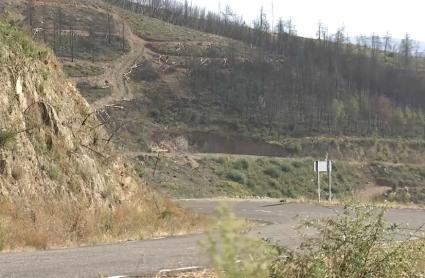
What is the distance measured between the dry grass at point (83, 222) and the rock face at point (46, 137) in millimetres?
381

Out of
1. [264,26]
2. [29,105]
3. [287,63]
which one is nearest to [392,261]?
[29,105]

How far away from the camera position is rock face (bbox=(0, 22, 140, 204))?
14.7 meters

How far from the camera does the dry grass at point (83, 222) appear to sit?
12.6 meters

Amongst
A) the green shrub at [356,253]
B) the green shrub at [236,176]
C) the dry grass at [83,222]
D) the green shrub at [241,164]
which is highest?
the green shrub at [356,253]

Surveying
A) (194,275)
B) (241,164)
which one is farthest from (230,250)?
(241,164)

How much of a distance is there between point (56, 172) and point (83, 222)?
1.62 m

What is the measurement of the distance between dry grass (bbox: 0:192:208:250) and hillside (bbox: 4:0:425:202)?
27766mm

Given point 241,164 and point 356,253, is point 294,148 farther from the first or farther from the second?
point 356,253

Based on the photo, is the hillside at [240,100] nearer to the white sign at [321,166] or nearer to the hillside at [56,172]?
the white sign at [321,166]

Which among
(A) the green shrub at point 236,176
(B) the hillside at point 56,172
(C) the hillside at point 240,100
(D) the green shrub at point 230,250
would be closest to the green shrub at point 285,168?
(C) the hillside at point 240,100

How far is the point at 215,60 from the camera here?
3536 inches

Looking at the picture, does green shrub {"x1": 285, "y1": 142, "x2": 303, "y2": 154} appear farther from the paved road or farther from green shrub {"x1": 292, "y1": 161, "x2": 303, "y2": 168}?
the paved road

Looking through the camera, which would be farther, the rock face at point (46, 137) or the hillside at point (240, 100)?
the hillside at point (240, 100)

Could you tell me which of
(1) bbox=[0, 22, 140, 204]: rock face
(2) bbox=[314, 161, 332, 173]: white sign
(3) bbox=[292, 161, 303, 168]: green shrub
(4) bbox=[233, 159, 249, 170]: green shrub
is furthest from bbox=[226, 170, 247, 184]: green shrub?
(1) bbox=[0, 22, 140, 204]: rock face
